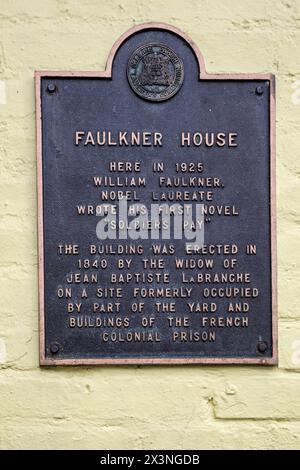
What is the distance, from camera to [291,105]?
390cm

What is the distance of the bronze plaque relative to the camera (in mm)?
3816

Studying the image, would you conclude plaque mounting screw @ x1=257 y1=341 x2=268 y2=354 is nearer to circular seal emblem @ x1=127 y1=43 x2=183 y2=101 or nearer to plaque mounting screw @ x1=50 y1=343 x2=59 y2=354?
plaque mounting screw @ x1=50 y1=343 x2=59 y2=354

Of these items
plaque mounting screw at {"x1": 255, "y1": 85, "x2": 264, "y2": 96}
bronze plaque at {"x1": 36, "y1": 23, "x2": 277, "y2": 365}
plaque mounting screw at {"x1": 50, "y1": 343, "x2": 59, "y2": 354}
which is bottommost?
plaque mounting screw at {"x1": 50, "y1": 343, "x2": 59, "y2": 354}

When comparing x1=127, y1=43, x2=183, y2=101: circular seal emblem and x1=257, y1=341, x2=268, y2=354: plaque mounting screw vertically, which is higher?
x1=127, y1=43, x2=183, y2=101: circular seal emblem

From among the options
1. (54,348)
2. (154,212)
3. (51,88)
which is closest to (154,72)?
(51,88)

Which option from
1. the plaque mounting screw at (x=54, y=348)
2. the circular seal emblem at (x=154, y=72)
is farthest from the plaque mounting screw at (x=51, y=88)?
the plaque mounting screw at (x=54, y=348)

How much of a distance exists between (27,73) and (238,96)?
1.03m

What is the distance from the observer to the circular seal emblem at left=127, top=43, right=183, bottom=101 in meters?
3.84

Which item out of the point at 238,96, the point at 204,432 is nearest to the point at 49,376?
the point at 204,432

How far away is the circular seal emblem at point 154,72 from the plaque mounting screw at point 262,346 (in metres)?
1.26

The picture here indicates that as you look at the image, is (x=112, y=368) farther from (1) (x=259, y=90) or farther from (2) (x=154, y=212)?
(1) (x=259, y=90)

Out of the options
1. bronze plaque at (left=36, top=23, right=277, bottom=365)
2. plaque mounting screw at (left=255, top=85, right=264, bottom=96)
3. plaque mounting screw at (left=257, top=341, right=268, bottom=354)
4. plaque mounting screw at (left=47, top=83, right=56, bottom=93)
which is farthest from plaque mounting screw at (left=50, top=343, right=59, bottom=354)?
plaque mounting screw at (left=255, top=85, right=264, bottom=96)

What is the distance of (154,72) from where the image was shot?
3840mm

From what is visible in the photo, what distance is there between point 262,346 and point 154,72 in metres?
1.41
